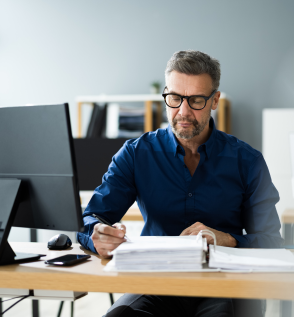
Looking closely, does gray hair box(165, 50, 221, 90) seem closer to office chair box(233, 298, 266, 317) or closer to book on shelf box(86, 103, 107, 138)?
office chair box(233, 298, 266, 317)

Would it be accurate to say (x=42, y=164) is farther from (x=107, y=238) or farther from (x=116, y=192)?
(x=116, y=192)

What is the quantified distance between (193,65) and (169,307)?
809 mm

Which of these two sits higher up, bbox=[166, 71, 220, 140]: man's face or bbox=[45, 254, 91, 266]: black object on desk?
bbox=[166, 71, 220, 140]: man's face

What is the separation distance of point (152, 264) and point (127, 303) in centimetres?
29

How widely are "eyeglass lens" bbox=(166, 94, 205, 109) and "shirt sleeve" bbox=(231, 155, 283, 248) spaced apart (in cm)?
30

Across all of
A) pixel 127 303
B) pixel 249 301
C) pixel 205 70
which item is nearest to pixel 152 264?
pixel 127 303

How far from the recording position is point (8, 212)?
3.42 ft

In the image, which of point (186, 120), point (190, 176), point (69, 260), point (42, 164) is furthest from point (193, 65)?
point (69, 260)

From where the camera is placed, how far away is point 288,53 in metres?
3.98

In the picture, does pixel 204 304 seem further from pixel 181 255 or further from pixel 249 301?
pixel 181 255

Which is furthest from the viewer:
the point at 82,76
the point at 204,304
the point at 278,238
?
the point at 82,76

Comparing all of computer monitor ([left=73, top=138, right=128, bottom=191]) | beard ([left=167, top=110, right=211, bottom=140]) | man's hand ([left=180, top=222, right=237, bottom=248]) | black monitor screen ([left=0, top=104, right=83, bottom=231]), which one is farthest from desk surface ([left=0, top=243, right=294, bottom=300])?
computer monitor ([left=73, top=138, right=128, bottom=191])

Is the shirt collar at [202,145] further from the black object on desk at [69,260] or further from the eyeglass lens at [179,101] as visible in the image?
the black object on desk at [69,260]

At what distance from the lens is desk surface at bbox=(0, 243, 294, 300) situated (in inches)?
32.4
